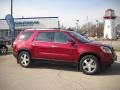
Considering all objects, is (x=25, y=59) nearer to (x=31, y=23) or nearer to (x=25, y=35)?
(x=25, y=35)

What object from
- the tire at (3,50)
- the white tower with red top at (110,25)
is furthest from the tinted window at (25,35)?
the white tower with red top at (110,25)

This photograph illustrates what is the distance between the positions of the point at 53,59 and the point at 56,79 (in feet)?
5.93

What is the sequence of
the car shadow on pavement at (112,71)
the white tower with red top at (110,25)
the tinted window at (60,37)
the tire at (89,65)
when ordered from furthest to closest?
the white tower with red top at (110,25) → the tinted window at (60,37) → the car shadow on pavement at (112,71) → the tire at (89,65)

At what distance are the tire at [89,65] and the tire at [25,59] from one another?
2551mm

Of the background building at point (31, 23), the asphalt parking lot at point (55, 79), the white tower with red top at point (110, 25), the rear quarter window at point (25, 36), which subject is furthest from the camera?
the white tower with red top at point (110, 25)

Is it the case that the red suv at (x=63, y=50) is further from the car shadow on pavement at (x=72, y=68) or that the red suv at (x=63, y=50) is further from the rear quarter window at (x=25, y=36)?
the car shadow on pavement at (x=72, y=68)

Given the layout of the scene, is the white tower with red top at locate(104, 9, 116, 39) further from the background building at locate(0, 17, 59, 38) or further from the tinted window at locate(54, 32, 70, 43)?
the tinted window at locate(54, 32, 70, 43)

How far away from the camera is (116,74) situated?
31.2ft

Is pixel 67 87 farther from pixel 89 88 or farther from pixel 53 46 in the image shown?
pixel 53 46

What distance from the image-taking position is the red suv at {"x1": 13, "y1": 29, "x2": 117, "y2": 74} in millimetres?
9508

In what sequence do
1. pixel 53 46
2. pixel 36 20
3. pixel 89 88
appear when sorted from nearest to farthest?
pixel 89 88, pixel 53 46, pixel 36 20

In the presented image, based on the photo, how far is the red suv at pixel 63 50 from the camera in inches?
374

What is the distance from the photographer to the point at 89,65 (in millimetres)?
9547

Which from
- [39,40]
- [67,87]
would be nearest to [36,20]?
[39,40]
